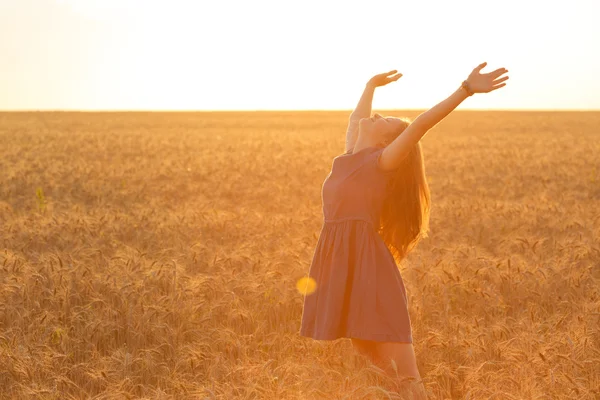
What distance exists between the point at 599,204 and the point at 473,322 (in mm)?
7444

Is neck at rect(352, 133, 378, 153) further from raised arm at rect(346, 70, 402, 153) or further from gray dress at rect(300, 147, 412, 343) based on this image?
raised arm at rect(346, 70, 402, 153)

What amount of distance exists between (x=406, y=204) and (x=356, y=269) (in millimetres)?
525

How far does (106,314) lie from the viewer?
516cm

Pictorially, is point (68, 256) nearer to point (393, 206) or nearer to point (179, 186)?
point (393, 206)

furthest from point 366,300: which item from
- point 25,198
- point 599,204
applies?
Answer: point 25,198

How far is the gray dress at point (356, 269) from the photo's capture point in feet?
12.8

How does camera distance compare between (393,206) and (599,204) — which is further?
(599,204)
